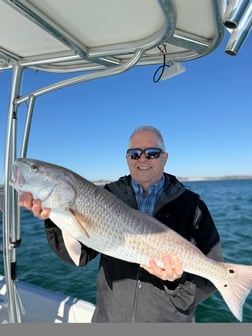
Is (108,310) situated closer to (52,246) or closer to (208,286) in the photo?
(52,246)

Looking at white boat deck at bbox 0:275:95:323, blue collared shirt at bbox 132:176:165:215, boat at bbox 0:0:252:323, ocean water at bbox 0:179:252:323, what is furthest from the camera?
ocean water at bbox 0:179:252:323

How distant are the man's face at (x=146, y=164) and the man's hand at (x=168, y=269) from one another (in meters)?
0.71

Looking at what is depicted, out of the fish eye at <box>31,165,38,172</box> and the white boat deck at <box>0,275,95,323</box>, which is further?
the white boat deck at <box>0,275,95,323</box>

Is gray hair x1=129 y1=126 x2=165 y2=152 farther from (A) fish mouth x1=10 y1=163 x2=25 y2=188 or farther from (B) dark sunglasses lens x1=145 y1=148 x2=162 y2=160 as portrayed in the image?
(A) fish mouth x1=10 y1=163 x2=25 y2=188

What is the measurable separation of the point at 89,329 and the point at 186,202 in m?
1.52

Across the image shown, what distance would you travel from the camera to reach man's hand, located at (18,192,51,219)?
88.0 inches

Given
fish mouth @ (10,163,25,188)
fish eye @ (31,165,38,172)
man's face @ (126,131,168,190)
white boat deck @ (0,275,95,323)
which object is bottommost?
white boat deck @ (0,275,95,323)

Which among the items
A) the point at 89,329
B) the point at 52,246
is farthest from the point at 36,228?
the point at 89,329

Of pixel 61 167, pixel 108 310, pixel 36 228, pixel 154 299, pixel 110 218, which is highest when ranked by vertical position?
pixel 61 167

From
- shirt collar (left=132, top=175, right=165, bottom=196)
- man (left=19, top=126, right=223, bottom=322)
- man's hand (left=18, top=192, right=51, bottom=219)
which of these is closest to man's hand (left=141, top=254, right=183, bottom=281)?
man (left=19, top=126, right=223, bottom=322)

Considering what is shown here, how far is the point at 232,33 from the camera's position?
1703 millimetres

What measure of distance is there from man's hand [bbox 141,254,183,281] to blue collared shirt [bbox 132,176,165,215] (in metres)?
0.50

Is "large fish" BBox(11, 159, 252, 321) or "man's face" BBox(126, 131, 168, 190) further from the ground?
"man's face" BBox(126, 131, 168, 190)

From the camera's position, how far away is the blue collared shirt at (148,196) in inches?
104
